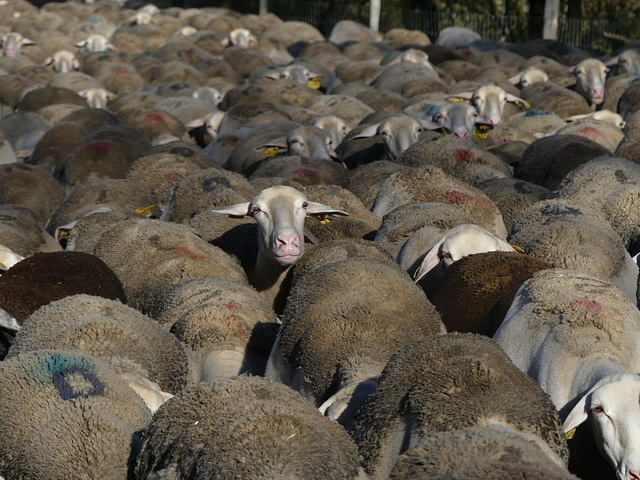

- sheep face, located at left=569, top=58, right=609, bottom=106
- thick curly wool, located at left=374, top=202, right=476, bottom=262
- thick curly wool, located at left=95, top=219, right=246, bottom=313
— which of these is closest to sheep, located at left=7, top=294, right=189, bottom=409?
thick curly wool, located at left=95, top=219, right=246, bottom=313

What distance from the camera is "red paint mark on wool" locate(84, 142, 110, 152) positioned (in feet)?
32.9

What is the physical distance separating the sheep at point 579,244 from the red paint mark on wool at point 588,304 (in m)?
1.00

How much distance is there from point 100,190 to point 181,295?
3.17 metres

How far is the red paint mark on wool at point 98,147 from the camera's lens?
1002 cm

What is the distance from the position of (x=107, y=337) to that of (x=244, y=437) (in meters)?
1.69

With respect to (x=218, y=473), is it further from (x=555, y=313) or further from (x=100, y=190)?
(x=100, y=190)

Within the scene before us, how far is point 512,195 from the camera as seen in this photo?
7668 millimetres

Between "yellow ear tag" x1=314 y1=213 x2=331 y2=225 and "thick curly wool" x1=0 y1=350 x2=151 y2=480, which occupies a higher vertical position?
"thick curly wool" x1=0 y1=350 x2=151 y2=480

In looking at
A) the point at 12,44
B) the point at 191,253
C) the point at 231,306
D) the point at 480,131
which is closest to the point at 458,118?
the point at 480,131

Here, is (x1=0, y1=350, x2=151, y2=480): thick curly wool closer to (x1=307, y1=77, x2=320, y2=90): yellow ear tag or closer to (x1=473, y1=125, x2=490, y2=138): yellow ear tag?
(x1=473, y1=125, x2=490, y2=138): yellow ear tag

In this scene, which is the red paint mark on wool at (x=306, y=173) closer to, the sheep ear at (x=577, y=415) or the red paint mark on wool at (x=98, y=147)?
the red paint mark on wool at (x=98, y=147)

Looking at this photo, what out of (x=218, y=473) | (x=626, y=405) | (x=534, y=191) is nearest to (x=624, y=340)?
(x=626, y=405)

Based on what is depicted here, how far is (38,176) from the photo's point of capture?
9.44 metres

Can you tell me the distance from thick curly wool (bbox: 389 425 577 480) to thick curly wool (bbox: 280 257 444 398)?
1274mm
